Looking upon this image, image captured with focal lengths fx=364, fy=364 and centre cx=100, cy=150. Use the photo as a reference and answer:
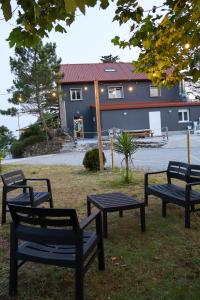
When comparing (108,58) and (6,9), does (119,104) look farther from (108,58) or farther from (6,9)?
(6,9)

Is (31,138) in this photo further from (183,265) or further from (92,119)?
(183,265)

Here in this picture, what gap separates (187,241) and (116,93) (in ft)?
115

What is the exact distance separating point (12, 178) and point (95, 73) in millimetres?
34315

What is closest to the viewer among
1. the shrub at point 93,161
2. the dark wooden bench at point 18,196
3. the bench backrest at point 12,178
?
the dark wooden bench at point 18,196

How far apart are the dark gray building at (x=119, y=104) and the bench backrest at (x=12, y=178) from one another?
93.8 ft

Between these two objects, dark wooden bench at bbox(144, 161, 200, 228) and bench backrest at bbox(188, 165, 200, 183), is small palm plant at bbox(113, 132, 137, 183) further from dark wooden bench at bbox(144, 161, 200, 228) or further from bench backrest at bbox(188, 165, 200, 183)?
bench backrest at bbox(188, 165, 200, 183)

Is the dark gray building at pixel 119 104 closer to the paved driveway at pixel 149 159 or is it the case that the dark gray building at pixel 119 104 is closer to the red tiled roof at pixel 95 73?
the red tiled roof at pixel 95 73

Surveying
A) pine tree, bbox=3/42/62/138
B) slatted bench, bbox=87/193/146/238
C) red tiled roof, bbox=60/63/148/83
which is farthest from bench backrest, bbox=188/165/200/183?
red tiled roof, bbox=60/63/148/83

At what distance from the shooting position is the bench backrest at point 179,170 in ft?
20.5

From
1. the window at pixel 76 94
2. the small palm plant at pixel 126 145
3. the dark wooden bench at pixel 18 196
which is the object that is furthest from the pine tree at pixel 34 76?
the dark wooden bench at pixel 18 196

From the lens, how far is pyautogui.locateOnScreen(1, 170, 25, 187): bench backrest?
6.20m

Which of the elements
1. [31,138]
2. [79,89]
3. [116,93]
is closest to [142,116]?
[116,93]

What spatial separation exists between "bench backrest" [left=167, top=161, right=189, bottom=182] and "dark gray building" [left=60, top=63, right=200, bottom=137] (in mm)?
28623

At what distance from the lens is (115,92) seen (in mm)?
38906
